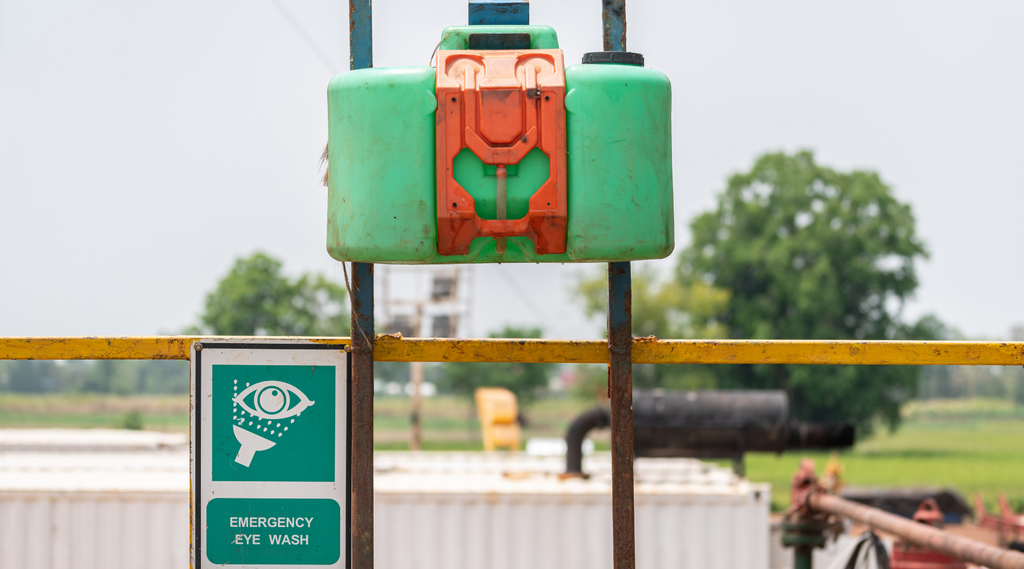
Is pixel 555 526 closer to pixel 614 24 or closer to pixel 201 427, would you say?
pixel 201 427

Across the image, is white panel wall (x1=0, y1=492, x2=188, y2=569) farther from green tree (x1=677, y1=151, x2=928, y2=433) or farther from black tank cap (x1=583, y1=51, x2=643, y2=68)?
green tree (x1=677, y1=151, x2=928, y2=433)

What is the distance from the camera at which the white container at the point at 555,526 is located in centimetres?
927

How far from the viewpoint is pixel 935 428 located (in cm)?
6506

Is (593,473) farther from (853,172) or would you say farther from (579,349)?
(853,172)

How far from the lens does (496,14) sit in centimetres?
273

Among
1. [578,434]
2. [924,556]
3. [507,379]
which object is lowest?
[507,379]

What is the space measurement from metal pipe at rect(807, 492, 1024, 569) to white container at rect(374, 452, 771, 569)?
386 cm

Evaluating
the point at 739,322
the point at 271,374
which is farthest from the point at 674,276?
the point at 271,374

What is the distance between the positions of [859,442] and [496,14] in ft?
166

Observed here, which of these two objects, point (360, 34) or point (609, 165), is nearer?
point (609, 165)

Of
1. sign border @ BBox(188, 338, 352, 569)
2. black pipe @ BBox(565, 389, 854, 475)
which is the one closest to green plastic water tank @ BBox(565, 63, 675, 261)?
sign border @ BBox(188, 338, 352, 569)

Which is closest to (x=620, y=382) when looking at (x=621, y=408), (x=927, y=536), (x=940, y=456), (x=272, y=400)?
(x=621, y=408)

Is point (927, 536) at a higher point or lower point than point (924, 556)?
higher

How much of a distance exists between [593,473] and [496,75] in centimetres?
913
